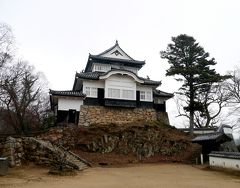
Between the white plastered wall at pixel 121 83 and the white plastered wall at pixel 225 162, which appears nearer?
the white plastered wall at pixel 225 162

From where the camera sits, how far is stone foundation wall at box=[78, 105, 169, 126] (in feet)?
89.7

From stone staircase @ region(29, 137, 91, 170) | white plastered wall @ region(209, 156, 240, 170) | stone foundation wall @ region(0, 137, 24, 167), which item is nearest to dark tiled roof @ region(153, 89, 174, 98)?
white plastered wall @ region(209, 156, 240, 170)

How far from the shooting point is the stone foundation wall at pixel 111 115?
2734cm

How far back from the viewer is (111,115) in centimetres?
2800

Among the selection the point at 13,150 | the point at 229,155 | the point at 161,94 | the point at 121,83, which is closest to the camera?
the point at 229,155

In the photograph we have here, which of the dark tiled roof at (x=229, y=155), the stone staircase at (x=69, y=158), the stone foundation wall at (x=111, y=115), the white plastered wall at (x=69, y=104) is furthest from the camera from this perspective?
the stone foundation wall at (x=111, y=115)

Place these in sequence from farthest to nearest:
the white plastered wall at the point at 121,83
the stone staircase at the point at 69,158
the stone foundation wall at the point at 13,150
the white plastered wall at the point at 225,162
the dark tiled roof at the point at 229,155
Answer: the white plastered wall at the point at 121,83 → the stone foundation wall at the point at 13,150 → the stone staircase at the point at 69,158 → the dark tiled roof at the point at 229,155 → the white plastered wall at the point at 225,162

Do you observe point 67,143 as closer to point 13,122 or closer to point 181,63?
point 13,122

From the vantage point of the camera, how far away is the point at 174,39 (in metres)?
33.1

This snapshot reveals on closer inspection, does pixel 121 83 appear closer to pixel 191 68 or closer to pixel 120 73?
pixel 120 73

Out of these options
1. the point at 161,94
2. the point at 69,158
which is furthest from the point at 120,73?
the point at 69,158

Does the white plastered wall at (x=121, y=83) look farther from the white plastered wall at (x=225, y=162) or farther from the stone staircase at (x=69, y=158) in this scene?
the white plastered wall at (x=225, y=162)

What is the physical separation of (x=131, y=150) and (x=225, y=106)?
1824cm

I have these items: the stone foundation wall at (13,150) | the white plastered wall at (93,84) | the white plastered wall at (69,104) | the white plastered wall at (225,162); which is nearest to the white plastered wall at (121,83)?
the white plastered wall at (93,84)
